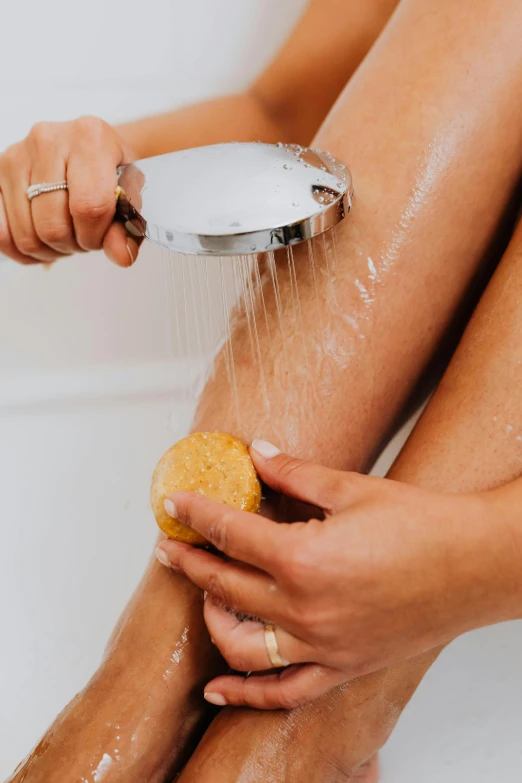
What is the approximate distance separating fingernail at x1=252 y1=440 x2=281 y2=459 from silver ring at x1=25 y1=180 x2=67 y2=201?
27cm

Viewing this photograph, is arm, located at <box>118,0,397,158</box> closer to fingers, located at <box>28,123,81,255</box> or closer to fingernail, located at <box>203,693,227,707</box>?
fingers, located at <box>28,123,81,255</box>

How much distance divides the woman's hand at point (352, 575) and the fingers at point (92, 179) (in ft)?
0.80

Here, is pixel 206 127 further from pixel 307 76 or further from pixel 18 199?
pixel 18 199

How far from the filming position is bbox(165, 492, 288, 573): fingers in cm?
54

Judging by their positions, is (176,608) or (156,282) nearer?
(176,608)

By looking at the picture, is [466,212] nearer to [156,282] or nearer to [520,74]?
[520,74]

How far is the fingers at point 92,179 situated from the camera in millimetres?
634

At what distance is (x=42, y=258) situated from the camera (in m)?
0.73

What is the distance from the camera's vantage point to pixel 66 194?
65 cm

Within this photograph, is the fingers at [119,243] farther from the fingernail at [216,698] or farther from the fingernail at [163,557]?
the fingernail at [216,698]

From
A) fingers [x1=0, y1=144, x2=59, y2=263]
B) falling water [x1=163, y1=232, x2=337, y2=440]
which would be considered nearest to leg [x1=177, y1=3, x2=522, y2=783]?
falling water [x1=163, y1=232, x2=337, y2=440]

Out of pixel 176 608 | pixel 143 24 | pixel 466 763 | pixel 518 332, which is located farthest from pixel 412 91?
pixel 143 24

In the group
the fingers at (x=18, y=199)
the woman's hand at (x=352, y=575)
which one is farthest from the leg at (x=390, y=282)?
the fingers at (x=18, y=199)

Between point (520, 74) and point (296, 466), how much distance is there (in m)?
0.43
